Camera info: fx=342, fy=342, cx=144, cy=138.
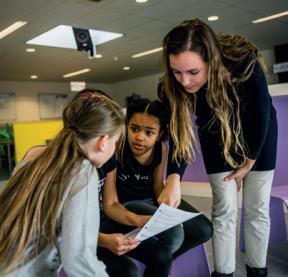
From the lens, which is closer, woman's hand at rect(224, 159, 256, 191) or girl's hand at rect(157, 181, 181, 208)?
girl's hand at rect(157, 181, 181, 208)

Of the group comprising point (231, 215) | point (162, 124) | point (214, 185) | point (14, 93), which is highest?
point (14, 93)

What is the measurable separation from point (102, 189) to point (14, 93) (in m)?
9.94

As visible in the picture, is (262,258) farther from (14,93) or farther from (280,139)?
(14,93)

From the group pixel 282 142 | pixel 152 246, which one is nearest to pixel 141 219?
pixel 152 246

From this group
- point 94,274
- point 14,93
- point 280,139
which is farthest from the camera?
point 14,93

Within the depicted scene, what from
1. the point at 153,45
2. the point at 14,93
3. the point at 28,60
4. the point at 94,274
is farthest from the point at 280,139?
the point at 14,93

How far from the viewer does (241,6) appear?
473 cm

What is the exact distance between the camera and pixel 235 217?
128 centimetres

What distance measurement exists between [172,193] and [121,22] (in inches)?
171

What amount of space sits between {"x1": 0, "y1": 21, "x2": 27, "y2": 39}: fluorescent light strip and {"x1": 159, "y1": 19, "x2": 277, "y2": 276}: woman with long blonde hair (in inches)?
161

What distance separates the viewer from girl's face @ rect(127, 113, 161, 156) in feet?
4.20

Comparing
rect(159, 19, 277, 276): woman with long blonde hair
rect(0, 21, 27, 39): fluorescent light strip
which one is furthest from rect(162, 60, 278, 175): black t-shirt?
rect(0, 21, 27, 39): fluorescent light strip

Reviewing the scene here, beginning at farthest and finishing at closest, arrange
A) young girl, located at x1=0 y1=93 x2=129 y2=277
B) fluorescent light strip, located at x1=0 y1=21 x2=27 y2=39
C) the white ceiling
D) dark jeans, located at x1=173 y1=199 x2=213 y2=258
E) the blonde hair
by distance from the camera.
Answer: fluorescent light strip, located at x1=0 y1=21 x2=27 y2=39
the white ceiling
dark jeans, located at x1=173 y1=199 x2=213 y2=258
the blonde hair
young girl, located at x1=0 y1=93 x2=129 y2=277

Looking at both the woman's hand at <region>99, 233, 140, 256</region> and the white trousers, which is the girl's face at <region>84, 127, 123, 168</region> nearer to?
the woman's hand at <region>99, 233, 140, 256</region>
